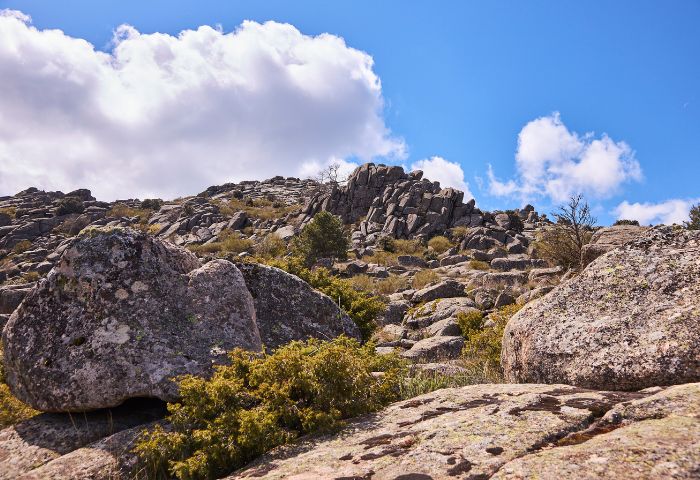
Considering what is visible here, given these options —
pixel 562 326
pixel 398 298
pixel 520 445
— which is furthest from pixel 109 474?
pixel 398 298

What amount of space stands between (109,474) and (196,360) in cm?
169

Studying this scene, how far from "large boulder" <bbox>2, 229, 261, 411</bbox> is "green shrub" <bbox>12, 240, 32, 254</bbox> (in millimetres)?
67444

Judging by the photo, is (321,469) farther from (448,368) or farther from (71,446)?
(448,368)

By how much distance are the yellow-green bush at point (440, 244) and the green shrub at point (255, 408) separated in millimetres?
47167

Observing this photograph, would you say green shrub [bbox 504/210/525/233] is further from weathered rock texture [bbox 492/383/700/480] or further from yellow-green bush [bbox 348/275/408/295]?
weathered rock texture [bbox 492/383/700/480]

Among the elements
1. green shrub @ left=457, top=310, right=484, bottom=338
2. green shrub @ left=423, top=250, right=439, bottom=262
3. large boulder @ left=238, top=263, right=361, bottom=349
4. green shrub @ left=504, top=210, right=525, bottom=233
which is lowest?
green shrub @ left=457, top=310, right=484, bottom=338

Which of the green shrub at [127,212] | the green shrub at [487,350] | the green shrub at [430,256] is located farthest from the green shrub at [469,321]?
the green shrub at [127,212]

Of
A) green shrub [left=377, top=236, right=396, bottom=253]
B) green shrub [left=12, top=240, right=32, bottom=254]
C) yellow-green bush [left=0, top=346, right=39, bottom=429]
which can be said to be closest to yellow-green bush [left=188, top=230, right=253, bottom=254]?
green shrub [left=377, top=236, right=396, bottom=253]

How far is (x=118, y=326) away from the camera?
21.1 ft

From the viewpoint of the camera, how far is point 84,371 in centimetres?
608

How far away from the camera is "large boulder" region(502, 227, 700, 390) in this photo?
4.88 m

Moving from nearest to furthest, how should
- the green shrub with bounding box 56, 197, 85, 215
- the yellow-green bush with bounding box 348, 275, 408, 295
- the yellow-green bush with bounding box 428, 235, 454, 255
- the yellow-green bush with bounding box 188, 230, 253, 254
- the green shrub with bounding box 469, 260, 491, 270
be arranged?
the yellow-green bush with bounding box 348, 275, 408, 295
the green shrub with bounding box 469, 260, 491, 270
the yellow-green bush with bounding box 428, 235, 454, 255
the yellow-green bush with bounding box 188, 230, 253, 254
the green shrub with bounding box 56, 197, 85, 215

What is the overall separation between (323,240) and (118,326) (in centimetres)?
3839

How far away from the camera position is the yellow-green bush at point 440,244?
2083 inches
